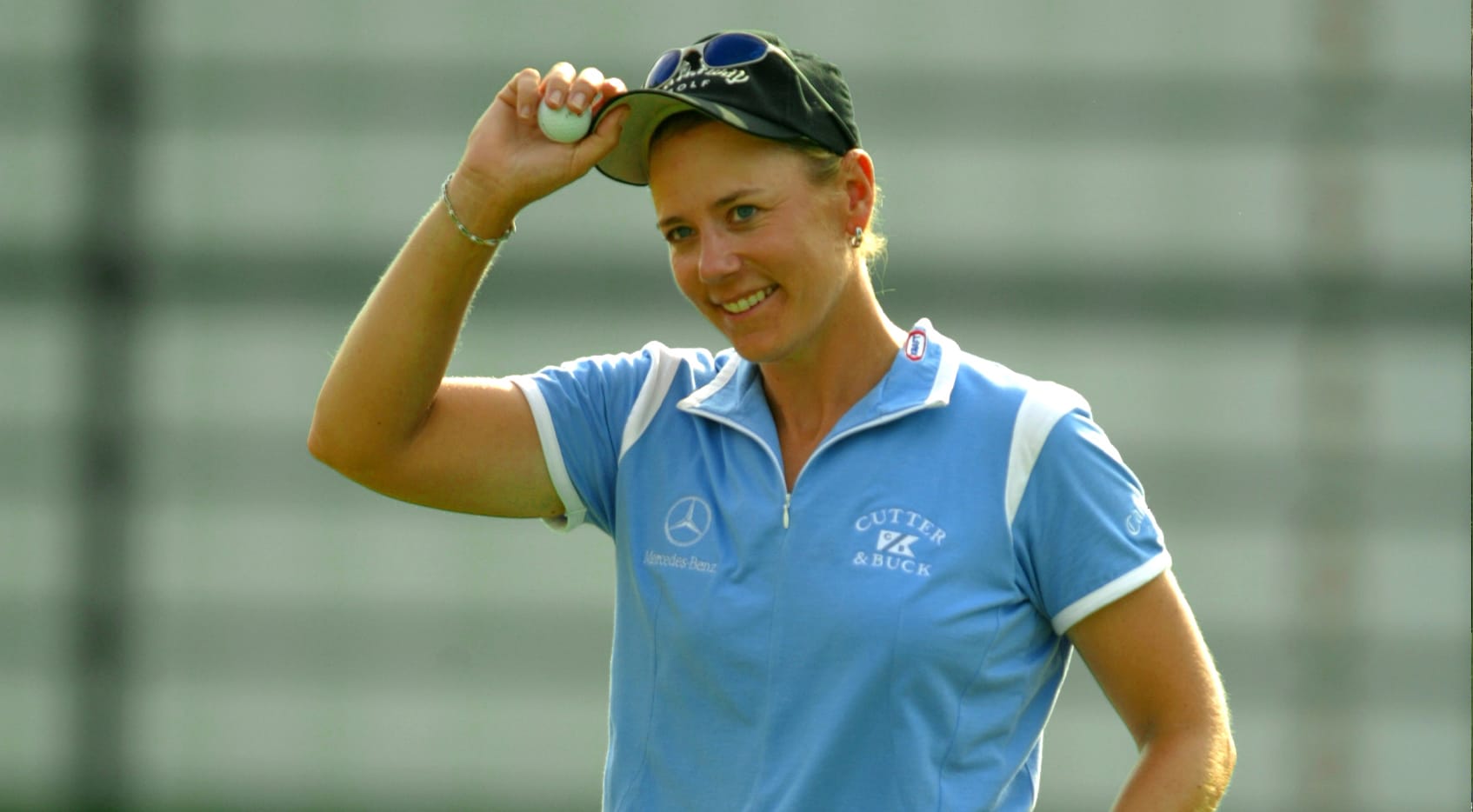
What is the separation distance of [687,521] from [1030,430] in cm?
40

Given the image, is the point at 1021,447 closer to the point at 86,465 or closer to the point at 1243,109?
the point at 1243,109

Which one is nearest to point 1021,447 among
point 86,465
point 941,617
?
point 941,617

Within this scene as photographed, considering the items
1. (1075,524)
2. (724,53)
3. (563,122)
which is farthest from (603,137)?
(1075,524)

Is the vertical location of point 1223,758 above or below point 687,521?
below

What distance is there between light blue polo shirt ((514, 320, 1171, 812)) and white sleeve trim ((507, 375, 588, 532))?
0.12 meters

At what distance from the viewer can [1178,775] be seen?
5.59 ft

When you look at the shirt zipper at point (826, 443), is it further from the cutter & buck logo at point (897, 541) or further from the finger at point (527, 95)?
the finger at point (527, 95)

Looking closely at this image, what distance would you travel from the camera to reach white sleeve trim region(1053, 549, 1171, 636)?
66.2 inches

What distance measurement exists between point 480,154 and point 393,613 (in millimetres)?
2841

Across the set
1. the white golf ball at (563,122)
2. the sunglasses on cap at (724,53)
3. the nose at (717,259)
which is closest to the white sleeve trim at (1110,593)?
the nose at (717,259)

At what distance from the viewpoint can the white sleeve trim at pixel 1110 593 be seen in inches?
66.2

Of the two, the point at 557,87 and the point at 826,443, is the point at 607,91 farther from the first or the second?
the point at 826,443

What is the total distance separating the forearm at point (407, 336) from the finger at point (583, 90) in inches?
6.0

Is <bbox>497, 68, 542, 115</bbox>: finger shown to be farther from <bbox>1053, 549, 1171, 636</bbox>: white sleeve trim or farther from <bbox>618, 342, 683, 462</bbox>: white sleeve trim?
<bbox>1053, 549, 1171, 636</bbox>: white sleeve trim
